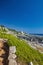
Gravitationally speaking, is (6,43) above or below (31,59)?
above

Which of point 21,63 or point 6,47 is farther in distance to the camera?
point 6,47

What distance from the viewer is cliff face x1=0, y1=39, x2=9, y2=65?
1224cm

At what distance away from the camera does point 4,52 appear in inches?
517

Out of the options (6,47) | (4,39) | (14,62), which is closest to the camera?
(14,62)

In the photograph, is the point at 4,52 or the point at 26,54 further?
the point at 26,54

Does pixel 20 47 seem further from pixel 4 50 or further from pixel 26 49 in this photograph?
pixel 4 50

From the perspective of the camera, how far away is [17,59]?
12.9m

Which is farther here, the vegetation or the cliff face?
the vegetation

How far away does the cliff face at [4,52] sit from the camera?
12.2 metres

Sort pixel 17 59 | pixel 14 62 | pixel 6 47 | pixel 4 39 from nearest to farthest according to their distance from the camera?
1. pixel 14 62
2. pixel 17 59
3. pixel 6 47
4. pixel 4 39

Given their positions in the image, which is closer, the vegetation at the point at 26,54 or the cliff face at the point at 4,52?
the cliff face at the point at 4,52

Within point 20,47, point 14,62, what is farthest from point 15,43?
point 14,62

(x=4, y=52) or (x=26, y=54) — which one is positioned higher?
(x=4, y=52)

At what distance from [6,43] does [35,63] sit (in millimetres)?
2336
